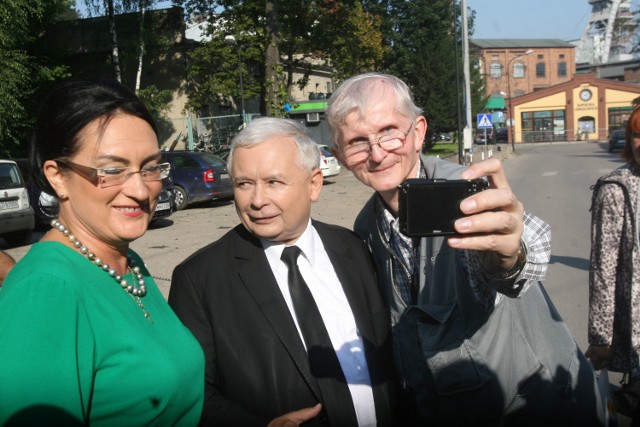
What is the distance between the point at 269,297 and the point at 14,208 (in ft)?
40.5

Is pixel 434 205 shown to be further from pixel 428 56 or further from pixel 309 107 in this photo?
pixel 428 56

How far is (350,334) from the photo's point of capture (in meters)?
2.53

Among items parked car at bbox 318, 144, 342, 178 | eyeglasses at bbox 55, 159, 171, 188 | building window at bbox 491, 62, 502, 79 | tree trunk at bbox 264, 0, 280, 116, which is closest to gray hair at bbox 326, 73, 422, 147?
eyeglasses at bbox 55, 159, 171, 188

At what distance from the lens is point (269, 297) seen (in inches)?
96.6

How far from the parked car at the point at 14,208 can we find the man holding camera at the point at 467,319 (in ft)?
40.3

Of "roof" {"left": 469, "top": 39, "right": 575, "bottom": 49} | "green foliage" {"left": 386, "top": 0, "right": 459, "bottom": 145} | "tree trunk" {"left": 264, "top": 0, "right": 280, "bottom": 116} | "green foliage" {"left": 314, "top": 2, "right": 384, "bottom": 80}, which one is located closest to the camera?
"tree trunk" {"left": 264, "top": 0, "right": 280, "bottom": 116}

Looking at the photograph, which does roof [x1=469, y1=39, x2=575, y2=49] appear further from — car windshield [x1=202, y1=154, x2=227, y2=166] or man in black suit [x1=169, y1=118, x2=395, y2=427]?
man in black suit [x1=169, y1=118, x2=395, y2=427]

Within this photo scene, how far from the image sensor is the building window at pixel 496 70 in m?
92.7

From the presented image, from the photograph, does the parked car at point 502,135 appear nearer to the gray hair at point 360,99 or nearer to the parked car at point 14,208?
the parked car at point 14,208

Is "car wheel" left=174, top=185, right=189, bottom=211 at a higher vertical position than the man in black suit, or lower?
lower

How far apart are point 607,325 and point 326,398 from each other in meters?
1.70

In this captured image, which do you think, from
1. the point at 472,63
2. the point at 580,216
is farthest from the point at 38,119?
the point at 472,63

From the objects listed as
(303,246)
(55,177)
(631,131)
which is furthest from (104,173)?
(631,131)

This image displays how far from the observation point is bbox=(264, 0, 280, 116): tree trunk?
Answer: 2328 centimetres
